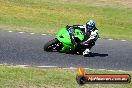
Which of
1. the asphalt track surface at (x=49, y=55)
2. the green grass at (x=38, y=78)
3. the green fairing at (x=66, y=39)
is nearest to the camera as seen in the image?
the green grass at (x=38, y=78)

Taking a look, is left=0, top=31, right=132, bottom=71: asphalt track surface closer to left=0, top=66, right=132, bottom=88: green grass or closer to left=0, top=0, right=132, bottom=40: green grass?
left=0, top=66, right=132, bottom=88: green grass

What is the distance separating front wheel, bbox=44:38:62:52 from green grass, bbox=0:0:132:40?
30.2ft

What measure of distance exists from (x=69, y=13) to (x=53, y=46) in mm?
16333

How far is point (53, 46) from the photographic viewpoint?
17938 millimetres

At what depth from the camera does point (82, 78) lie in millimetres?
8031

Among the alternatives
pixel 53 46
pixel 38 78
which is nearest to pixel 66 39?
pixel 53 46

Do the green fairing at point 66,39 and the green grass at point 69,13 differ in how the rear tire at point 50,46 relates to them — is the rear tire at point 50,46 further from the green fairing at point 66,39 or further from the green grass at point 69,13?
the green grass at point 69,13

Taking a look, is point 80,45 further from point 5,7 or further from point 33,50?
point 5,7

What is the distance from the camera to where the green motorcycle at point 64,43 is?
704 inches

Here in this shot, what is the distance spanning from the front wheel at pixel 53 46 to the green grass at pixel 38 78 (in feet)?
12.3

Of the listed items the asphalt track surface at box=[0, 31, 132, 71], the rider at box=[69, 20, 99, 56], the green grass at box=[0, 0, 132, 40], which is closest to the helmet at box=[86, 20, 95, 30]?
the rider at box=[69, 20, 99, 56]

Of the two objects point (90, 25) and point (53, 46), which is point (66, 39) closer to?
point (53, 46)

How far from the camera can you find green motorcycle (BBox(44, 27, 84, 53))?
58.6ft

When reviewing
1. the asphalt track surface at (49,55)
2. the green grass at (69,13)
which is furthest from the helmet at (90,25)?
the green grass at (69,13)
